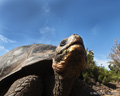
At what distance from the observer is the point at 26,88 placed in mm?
2232

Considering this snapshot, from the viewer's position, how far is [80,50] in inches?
79.4

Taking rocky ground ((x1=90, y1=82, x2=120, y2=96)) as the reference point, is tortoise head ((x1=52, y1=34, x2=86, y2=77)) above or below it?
above

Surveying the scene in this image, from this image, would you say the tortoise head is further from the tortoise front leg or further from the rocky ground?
the rocky ground

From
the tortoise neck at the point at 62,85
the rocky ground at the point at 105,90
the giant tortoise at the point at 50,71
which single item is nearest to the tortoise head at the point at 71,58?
the giant tortoise at the point at 50,71

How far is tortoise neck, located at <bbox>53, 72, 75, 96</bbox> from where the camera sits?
7.55 ft

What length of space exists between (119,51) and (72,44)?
7.88 metres

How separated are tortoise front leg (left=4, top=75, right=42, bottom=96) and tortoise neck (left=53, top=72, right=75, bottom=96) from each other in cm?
42

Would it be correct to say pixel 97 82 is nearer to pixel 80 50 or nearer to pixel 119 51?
pixel 80 50

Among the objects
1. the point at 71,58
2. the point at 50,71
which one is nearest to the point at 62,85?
the point at 71,58

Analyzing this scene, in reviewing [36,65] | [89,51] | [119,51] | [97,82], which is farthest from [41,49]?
[119,51]

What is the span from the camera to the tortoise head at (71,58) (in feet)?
6.52

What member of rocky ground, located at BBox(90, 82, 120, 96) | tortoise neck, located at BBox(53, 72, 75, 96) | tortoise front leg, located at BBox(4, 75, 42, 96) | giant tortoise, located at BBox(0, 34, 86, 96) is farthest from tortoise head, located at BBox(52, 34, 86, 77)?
rocky ground, located at BBox(90, 82, 120, 96)

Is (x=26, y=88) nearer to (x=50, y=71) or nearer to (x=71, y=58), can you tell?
(x=50, y=71)

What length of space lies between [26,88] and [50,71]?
3.41ft
